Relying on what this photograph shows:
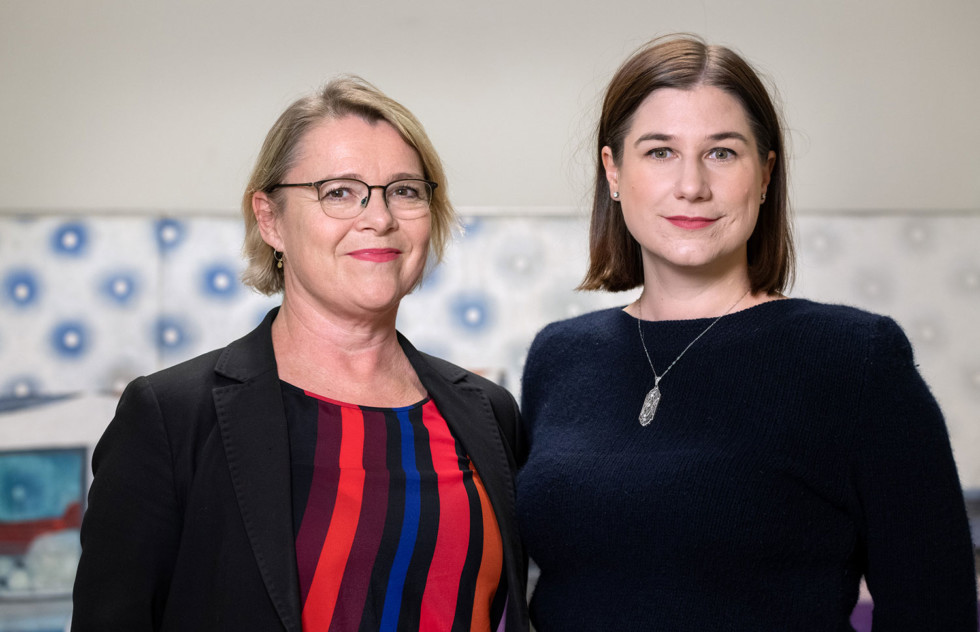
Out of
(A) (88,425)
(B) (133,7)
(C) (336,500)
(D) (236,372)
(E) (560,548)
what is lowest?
(A) (88,425)

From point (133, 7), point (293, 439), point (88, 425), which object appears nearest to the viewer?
point (293, 439)

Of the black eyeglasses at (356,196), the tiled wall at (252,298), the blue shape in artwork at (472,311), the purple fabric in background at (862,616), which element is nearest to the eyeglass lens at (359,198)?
the black eyeglasses at (356,196)

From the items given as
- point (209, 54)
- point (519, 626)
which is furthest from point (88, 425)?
point (519, 626)

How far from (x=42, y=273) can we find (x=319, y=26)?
4.15 feet

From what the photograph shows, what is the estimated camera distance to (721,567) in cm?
148

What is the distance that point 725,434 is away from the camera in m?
1.52

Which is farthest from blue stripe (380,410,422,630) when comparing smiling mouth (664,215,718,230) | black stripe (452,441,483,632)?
smiling mouth (664,215,718,230)

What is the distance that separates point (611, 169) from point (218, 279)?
1722 mm

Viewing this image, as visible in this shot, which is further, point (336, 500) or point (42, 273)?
point (42, 273)

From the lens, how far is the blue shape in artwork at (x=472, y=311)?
10.5ft

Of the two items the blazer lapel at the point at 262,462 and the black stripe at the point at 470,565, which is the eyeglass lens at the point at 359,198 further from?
the black stripe at the point at 470,565

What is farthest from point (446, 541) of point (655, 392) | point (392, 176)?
point (392, 176)

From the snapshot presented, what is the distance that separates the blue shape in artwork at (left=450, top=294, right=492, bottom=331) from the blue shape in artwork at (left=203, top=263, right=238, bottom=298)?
74 centimetres

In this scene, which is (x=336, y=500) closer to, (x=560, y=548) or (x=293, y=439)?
(x=293, y=439)
